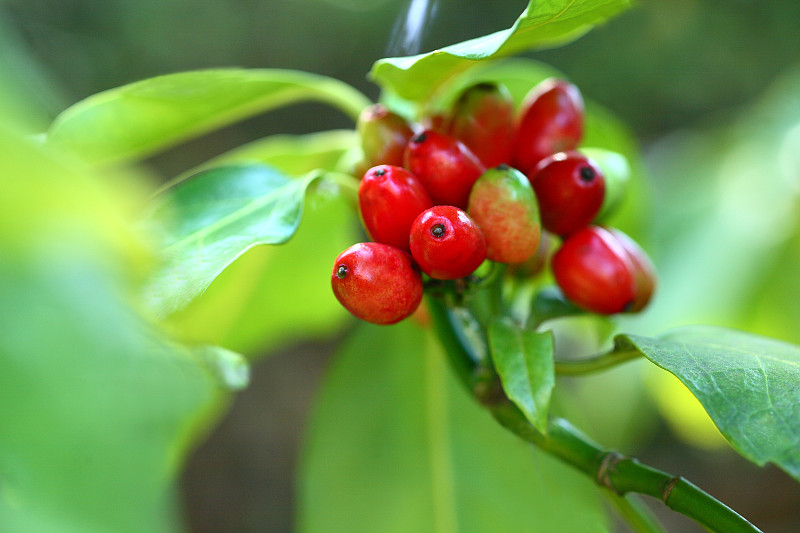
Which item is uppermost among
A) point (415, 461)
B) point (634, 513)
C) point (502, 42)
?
point (502, 42)

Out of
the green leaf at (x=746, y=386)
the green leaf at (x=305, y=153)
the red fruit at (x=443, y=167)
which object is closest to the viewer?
the green leaf at (x=746, y=386)

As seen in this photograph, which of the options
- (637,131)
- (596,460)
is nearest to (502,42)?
(596,460)

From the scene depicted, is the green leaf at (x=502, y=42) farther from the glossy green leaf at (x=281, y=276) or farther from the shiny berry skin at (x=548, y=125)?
the glossy green leaf at (x=281, y=276)

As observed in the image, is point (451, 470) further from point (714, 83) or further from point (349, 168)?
point (714, 83)

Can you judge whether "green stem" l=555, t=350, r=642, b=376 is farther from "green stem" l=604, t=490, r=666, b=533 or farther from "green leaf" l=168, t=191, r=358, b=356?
"green leaf" l=168, t=191, r=358, b=356

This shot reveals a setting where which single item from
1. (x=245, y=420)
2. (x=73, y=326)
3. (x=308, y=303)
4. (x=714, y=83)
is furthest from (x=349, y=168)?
(x=714, y=83)

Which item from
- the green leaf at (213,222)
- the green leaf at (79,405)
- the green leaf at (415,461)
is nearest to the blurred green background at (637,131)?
the green leaf at (415,461)

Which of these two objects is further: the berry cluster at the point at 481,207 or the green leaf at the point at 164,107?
the green leaf at the point at 164,107

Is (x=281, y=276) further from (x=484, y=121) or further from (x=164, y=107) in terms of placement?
(x=484, y=121)
